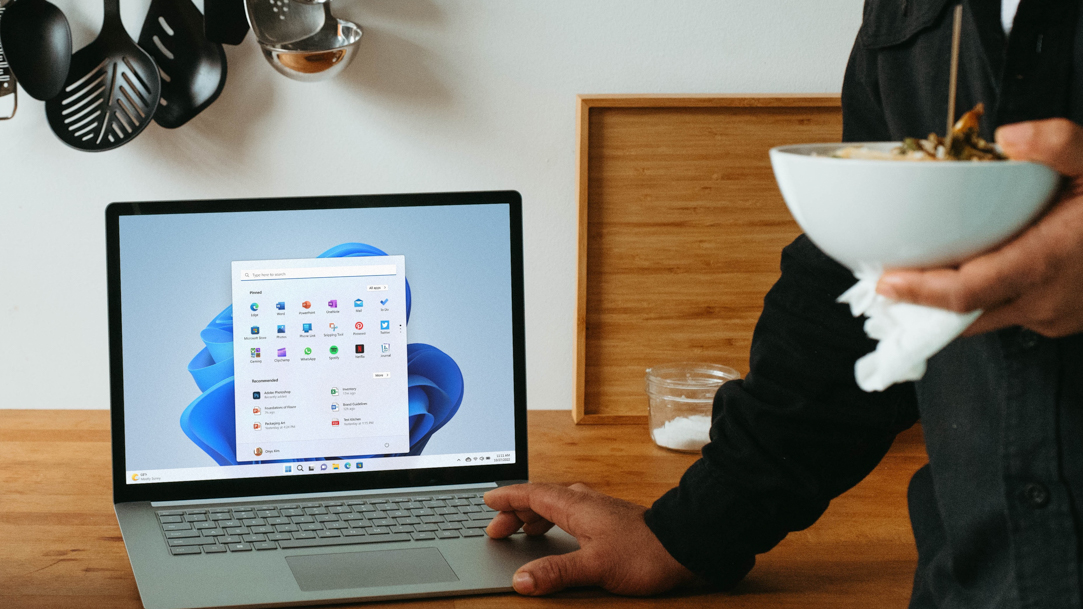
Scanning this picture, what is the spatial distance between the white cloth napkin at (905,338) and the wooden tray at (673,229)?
738mm

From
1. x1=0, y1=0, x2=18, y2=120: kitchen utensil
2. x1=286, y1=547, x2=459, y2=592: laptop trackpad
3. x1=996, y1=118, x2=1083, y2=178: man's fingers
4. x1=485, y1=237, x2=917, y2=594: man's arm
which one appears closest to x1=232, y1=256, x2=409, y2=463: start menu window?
x1=286, y1=547, x2=459, y2=592: laptop trackpad

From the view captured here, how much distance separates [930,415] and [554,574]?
283 millimetres

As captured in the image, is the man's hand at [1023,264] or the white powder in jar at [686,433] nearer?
the man's hand at [1023,264]

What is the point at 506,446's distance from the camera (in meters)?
0.85

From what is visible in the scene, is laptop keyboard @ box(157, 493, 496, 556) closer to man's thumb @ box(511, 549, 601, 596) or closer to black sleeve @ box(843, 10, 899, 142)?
man's thumb @ box(511, 549, 601, 596)

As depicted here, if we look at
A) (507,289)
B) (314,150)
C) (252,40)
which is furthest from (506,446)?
(252,40)

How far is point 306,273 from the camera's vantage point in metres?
0.82

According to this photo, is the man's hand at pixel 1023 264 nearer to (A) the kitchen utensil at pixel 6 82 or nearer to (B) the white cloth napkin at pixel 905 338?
(B) the white cloth napkin at pixel 905 338

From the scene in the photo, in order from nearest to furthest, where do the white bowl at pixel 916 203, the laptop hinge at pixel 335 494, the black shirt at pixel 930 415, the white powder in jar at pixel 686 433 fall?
the white bowl at pixel 916 203
the black shirt at pixel 930 415
the laptop hinge at pixel 335 494
the white powder in jar at pixel 686 433

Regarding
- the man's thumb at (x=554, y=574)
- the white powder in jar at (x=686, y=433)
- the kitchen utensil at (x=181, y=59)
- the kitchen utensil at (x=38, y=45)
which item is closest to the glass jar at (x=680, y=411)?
the white powder in jar at (x=686, y=433)

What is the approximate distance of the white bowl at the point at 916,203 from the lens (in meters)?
0.33

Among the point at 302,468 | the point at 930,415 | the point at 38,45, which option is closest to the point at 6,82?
the point at 38,45

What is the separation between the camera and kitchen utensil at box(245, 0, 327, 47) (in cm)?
102

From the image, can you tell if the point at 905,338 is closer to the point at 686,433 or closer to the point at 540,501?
the point at 540,501
